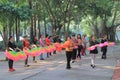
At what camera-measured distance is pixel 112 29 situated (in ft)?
215

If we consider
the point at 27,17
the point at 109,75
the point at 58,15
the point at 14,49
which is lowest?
the point at 109,75

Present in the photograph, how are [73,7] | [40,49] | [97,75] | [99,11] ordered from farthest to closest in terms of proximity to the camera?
[99,11]
[73,7]
[40,49]
[97,75]

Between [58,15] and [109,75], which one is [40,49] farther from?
[58,15]

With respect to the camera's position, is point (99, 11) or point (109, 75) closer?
point (109, 75)

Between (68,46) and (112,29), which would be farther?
(112,29)

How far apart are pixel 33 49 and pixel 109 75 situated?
6880 millimetres

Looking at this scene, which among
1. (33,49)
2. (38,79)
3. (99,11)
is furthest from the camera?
(99,11)

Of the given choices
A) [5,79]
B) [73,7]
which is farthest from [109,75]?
[73,7]

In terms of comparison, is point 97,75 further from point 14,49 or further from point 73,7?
point 73,7

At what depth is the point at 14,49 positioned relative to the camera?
1814 centimetres

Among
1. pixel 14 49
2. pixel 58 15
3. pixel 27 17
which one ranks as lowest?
pixel 14 49

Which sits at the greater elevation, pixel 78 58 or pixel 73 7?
pixel 73 7

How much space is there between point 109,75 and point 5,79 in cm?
454

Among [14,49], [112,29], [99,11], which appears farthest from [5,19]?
[112,29]
